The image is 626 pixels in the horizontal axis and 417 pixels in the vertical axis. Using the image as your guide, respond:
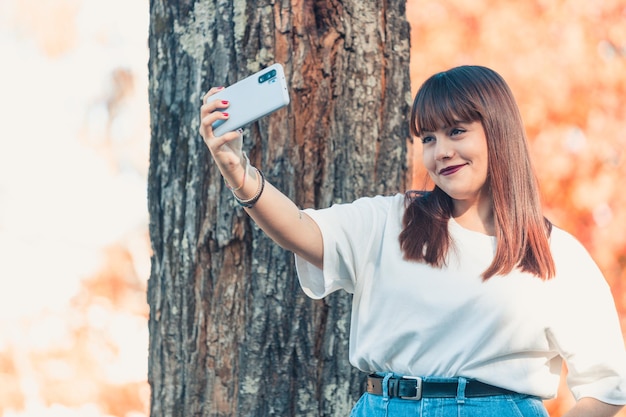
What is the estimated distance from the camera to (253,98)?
5.74 ft

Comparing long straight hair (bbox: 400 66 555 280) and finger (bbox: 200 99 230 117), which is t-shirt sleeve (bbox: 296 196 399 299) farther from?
finger (bbox: 200 99 230 117)

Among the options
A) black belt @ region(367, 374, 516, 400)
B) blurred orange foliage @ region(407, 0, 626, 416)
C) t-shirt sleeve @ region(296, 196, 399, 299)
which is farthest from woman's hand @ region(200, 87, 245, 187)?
blurred orange foliage @ region(407, 0, 626, 416)

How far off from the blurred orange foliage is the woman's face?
2909 millimetres

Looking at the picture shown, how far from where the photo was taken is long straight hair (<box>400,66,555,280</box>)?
188 centimetres

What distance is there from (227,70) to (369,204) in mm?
674

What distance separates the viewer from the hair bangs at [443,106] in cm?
188

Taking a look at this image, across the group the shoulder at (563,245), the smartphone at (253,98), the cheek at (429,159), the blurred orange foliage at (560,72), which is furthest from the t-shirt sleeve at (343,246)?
the blurred orange foliage at (560,72)

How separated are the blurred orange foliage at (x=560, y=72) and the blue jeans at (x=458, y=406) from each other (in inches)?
120

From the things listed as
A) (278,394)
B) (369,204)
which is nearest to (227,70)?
(369,204)

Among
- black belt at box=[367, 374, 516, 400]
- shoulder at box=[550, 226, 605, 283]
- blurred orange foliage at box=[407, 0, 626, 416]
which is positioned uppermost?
blurred orange foliage at box=[407, 0, 626, 416]

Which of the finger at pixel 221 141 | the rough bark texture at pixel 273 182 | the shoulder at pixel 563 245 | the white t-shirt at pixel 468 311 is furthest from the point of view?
the rough bark texture at pixel 273 182

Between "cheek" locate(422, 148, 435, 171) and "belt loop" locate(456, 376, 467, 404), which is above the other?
"cheek" locate(422, 148, 435, 171)

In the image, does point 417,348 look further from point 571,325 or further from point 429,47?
point 429,47

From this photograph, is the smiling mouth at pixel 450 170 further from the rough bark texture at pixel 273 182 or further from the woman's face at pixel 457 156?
the rough bark texture at pixel 273 182
